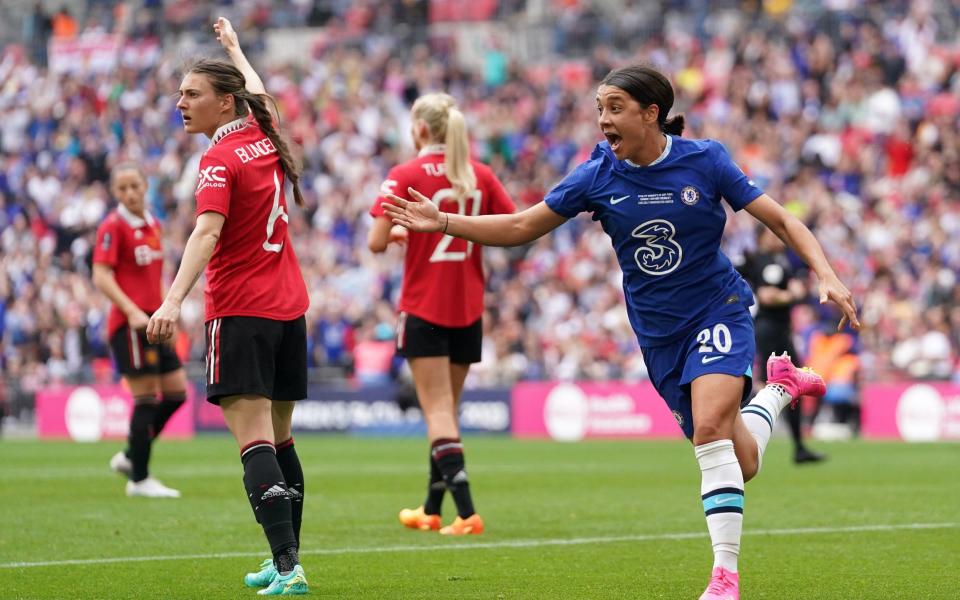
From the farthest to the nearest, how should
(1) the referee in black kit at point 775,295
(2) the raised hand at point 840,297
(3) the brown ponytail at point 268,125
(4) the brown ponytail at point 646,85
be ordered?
(1) the referee in black kit at point 775,295
(3) the brown ponytail at point 268,125
(4) the brown ponytail at point 646,85
(2) the raised hand at point 840,297

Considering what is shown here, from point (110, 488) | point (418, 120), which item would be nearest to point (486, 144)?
point (110, 488)

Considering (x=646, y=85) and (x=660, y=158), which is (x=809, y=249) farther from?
(x=646, y=85)

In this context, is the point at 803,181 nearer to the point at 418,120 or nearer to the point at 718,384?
the point at 418,120

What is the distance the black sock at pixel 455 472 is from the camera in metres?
9.82

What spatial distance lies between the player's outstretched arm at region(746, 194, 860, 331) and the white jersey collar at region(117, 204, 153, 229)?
694 centimetres

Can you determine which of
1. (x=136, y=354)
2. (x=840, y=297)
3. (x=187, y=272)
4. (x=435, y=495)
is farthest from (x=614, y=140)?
(x=136, y=354)

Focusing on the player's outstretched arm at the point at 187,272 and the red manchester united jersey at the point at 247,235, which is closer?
the player's outstretched arm at the point at 187,272

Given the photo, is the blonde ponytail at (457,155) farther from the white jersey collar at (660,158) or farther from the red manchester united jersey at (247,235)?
the white jersey collar at (660,158)

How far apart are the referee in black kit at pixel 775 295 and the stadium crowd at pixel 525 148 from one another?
261 inches

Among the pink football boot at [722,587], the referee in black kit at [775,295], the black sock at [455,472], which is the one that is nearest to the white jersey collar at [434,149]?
the black sock at [455,472]

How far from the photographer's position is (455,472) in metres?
9.84

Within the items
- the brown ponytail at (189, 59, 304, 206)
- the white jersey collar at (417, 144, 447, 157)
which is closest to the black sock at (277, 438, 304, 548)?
the brown ponytail at (189, 59, 304, 206)

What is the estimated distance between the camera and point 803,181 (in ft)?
84.1

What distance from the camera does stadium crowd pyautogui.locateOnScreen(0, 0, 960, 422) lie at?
24.9 meters
